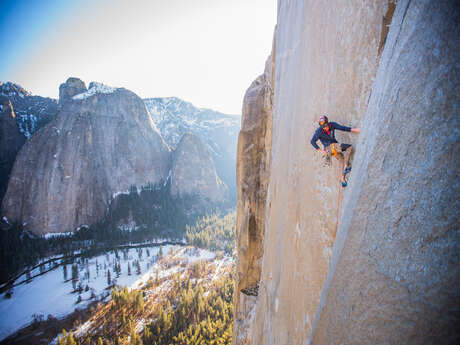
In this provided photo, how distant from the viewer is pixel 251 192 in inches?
337

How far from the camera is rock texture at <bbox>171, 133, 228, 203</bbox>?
265 ft

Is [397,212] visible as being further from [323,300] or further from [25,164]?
[25,164]

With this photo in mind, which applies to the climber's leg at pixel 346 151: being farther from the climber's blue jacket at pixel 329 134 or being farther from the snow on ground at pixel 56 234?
the snow on ground at pixel 56 234

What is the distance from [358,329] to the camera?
1.13 metres

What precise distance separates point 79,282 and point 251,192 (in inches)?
1853

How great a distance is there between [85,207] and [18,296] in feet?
93.5

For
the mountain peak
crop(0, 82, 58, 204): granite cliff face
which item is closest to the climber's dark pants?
crop(0, 82, 58, 204): granite cliff face

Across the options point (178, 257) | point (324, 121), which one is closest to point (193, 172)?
point (178, 257)

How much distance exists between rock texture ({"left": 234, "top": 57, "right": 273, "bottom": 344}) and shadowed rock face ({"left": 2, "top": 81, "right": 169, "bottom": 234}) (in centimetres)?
6941

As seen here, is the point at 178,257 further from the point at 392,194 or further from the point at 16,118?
the point at 16,118

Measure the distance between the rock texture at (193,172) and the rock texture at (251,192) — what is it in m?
73.6

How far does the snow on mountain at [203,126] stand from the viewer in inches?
4809

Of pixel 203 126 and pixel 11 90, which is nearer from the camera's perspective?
pixel 11 90

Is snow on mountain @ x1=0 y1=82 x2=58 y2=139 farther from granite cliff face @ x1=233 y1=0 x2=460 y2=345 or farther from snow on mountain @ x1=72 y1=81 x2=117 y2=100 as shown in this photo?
granite cliff face @ x1=233 y1=0 x2=460 y2=345
